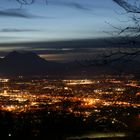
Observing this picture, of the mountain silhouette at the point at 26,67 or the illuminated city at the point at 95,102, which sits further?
the mountain silhouette at the point at 26,67

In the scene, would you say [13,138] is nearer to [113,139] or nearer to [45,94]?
[113,139]

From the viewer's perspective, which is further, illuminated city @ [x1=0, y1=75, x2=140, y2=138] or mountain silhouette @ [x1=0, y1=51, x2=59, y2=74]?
mountain silhouette @ [x1=0, y1=51, x2=59, y2=74]

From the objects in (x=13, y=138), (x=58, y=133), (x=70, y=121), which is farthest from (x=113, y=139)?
(x=70, y=121)

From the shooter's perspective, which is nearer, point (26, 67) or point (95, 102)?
point (95, 102)

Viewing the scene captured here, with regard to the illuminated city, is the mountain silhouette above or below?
below

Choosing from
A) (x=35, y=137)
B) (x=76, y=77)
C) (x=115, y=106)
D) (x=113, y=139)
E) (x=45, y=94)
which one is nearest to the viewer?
(x=113, y=139)

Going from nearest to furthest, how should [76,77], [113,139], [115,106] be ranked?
[113,139], [115,106], [76,77]

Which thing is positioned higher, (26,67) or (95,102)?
(95,102)

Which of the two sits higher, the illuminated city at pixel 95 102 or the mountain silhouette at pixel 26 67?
the illuminated city at pixel 95 102

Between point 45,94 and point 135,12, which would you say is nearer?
point 135,12

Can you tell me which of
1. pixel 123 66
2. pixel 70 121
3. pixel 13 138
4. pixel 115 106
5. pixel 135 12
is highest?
pixel 135 12

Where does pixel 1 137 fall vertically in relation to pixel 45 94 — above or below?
above
